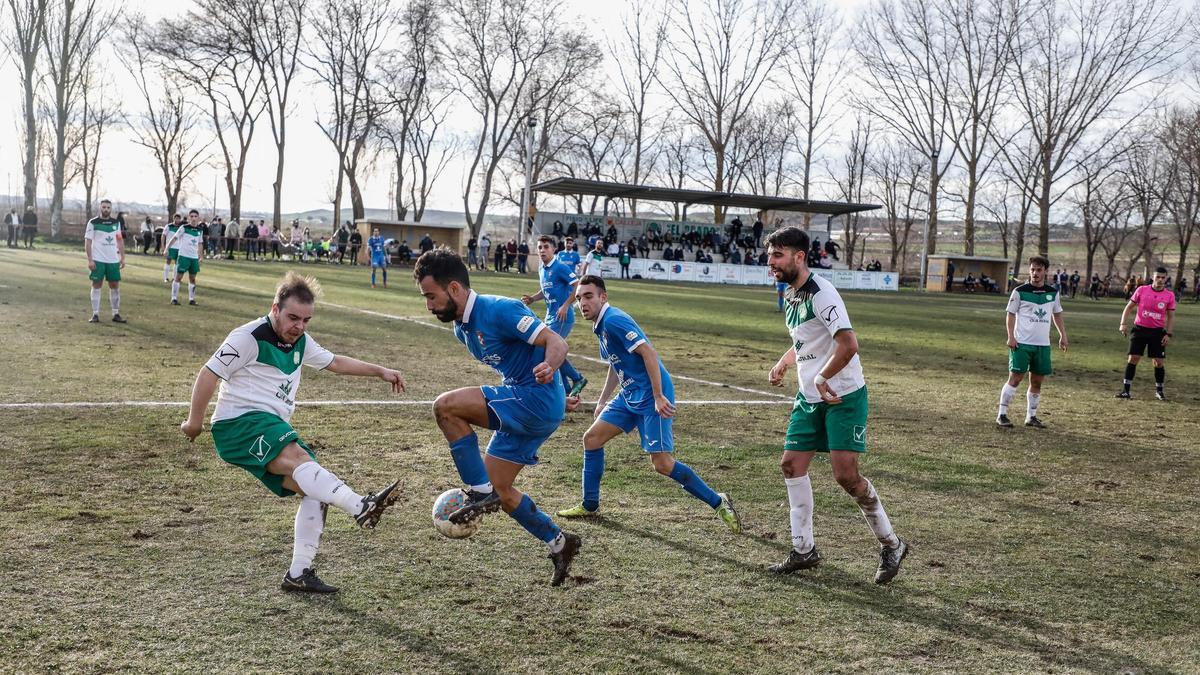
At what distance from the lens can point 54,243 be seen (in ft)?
175

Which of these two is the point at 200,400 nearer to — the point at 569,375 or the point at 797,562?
the point at 797,562

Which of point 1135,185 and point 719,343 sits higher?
point 1135,185

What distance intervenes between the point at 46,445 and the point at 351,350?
7.40m

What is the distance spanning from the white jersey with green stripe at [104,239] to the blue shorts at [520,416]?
1427 cm

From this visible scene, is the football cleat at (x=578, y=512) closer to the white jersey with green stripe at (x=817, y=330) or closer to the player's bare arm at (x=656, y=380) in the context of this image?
the player's bare arm at (x=656, y=380)

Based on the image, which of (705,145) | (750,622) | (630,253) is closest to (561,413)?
(750,622)

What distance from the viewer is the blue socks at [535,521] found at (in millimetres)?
5359

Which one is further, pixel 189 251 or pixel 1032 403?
pixel 189 251

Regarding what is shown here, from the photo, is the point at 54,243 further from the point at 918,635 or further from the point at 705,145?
the point at 918,635

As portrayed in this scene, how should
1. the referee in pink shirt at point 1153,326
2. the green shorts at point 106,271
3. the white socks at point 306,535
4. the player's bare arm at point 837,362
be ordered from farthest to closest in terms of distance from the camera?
the green shorts at point 106,271
the referee in pink shirt at point 1153,326
the player's bare arm at point 837,362
the white socks at point 306,535

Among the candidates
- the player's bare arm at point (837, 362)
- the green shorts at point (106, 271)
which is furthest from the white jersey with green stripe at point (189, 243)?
the player's bare arm at point (837, 362)

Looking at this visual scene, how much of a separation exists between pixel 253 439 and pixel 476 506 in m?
1.19

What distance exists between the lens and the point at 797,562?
19.1 ft

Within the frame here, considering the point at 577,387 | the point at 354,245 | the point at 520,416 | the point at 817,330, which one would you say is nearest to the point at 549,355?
the point at 520,416
